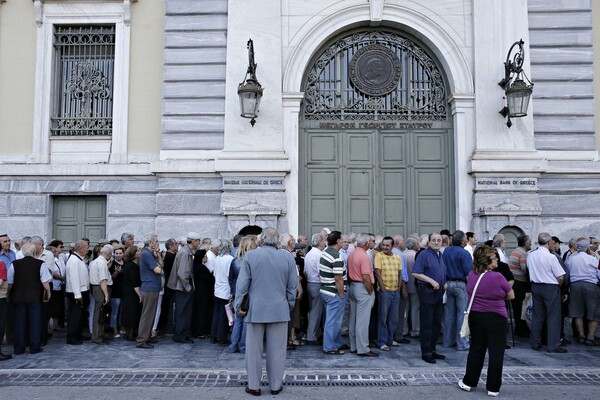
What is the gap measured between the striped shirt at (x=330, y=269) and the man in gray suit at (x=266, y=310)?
5.83ft

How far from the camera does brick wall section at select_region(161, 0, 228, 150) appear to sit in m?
13.3

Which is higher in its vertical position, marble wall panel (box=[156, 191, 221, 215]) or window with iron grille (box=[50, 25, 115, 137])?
window with iron grille (box=[50, 25, 115, 137])

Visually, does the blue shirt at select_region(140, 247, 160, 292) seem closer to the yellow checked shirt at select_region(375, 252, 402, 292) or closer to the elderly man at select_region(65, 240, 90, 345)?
the elderly man at select_region(65, 240, 90, 345)

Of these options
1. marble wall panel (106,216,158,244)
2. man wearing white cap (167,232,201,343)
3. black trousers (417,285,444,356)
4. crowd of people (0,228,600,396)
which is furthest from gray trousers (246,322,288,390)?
marble wall panel (106,216,158,244)

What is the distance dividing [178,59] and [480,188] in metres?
7.29

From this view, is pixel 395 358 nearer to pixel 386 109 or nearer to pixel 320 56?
pixel 386 109

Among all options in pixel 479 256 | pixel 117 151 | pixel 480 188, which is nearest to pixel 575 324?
pixel 480 188

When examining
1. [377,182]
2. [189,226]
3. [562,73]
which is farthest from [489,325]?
[562,73]

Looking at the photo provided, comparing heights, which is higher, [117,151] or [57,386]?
[117,151]

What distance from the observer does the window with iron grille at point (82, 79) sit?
1396cm

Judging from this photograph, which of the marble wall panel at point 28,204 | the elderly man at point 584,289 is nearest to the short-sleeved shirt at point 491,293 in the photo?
the elderly man at point 584,289

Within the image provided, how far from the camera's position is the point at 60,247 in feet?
35.4

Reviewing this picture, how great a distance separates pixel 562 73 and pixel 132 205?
396 inches

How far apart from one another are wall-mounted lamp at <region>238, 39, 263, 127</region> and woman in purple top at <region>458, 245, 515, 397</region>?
6895mm
